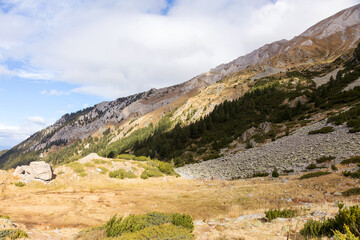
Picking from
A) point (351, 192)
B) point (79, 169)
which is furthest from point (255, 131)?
point (79, 169)

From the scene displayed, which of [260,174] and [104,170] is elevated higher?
[104,170]

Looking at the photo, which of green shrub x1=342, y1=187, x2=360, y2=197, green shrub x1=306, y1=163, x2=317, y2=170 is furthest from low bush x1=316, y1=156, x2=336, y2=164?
green shrub x1=342, y1=187, x2=360, y2=197

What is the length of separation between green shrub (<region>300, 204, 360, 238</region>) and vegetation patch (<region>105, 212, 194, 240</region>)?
4061 mm

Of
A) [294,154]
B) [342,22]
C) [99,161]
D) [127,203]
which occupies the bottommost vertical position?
[294,154]

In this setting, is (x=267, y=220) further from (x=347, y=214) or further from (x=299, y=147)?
(x=299, y=147)

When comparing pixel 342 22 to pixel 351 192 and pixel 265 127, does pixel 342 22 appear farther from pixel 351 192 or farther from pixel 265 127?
pixel 351 192

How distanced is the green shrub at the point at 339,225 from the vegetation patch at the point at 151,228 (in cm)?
406

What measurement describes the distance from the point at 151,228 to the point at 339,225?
21.8ft

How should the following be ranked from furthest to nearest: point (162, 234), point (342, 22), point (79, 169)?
point (342, 22)
point (79, 169)
point (162, 234)

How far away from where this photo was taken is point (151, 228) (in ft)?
24.0

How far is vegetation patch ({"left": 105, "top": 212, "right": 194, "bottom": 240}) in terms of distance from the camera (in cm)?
664

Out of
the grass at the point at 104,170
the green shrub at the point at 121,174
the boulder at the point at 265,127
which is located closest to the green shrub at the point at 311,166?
the green shrub at the point at 121,174

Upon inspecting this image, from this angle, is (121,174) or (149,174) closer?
(121,174)

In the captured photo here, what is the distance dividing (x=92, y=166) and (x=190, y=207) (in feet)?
60.9
